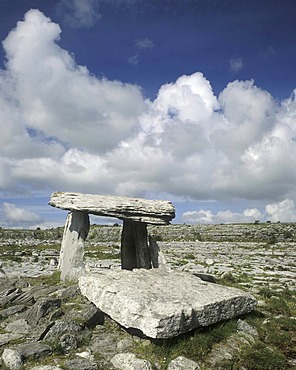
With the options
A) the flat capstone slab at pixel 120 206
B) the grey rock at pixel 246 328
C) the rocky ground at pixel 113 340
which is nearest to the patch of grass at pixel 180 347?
the rocky ground at pixel 113 340

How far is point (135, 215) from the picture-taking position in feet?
51.6

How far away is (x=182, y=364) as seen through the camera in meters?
8.56

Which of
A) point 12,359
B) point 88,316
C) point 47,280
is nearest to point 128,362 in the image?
point 88,316

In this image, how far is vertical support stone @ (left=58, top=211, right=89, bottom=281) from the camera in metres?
16.5

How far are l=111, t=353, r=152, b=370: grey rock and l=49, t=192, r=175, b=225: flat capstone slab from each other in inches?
285

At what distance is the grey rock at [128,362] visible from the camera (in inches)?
332

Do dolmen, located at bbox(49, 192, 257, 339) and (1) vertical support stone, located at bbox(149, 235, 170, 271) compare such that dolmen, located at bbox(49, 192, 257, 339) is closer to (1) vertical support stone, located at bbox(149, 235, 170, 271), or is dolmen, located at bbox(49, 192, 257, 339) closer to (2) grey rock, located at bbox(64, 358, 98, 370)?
(1) vertical support stone, located at bbox(149, 235, 170, 271)

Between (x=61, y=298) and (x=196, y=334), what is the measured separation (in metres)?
4.94

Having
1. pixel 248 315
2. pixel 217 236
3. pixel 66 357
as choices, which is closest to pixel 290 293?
pixel 248 315

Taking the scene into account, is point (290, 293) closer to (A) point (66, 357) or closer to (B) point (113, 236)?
(A) point (66, 357)

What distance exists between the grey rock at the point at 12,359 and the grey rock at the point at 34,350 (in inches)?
6.5

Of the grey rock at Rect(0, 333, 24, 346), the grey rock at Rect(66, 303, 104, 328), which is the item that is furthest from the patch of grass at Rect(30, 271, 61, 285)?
the grey rock at Rect(0, 333, 24, 346)

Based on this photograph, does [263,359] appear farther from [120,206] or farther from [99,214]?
[99,214]

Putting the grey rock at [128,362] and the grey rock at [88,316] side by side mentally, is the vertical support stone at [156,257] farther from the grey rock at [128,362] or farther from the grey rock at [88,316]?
the grey rock at [128,362]
